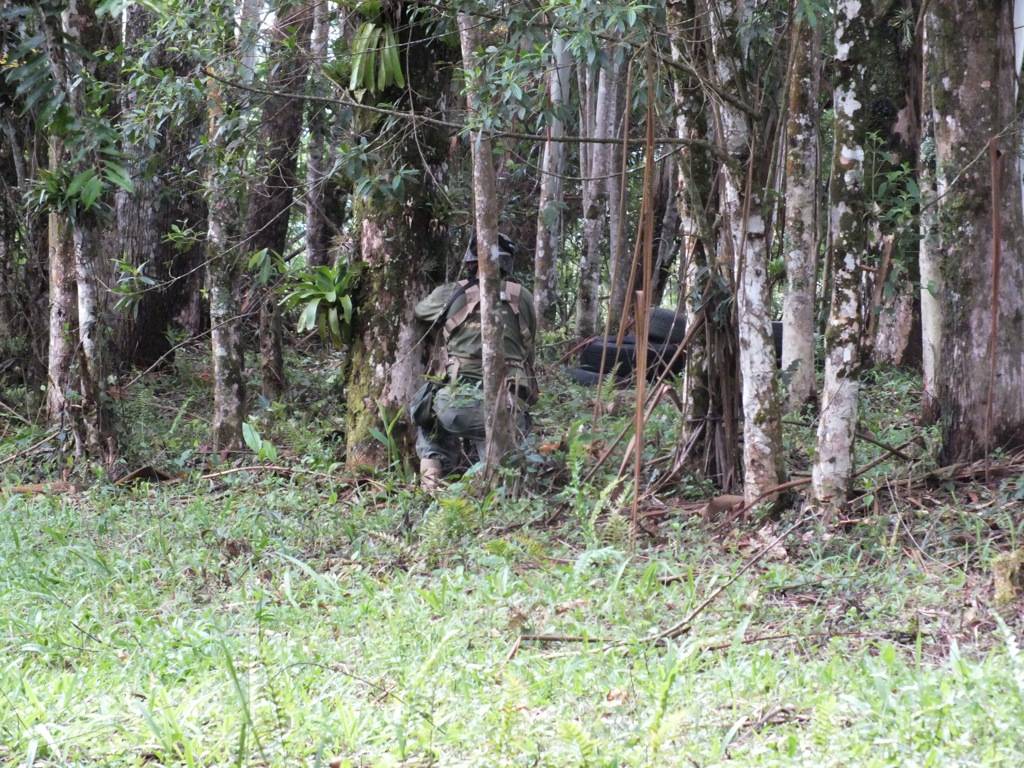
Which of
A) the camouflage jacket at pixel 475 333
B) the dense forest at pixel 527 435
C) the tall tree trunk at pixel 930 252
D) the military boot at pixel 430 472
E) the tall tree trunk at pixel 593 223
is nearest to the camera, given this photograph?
the dense forest at pixel 527 435

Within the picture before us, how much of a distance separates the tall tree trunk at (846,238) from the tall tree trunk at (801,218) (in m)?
2.48

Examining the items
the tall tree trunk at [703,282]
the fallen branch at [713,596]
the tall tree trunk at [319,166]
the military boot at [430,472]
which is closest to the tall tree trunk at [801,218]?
the tall tree trunk at [703,282]

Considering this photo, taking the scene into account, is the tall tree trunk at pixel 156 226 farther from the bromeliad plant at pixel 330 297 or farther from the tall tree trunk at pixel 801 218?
the tall tree trunk at pixel 801 218

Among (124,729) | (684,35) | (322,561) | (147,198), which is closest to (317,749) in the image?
(124,729)

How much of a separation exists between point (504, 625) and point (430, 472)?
10.7 feet

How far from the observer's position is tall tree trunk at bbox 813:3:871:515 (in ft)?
18.2

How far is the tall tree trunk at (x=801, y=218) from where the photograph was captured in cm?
830

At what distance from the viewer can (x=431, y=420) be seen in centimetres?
770

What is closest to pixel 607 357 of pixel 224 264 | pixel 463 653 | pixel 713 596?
pixel 224 264

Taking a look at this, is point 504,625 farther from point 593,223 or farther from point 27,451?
point 593,223

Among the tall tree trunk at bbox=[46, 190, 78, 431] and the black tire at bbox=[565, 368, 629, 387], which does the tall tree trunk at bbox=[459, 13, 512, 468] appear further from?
the black tire at bbox=[565, 368, 629, 387]

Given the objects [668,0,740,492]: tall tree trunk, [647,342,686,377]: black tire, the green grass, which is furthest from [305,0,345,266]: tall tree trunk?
the green grass

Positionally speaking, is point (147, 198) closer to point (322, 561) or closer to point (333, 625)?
point (322, 561)

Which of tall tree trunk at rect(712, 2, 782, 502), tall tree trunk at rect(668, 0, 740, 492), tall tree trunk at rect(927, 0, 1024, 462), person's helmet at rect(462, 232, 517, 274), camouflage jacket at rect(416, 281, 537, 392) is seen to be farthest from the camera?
camouflage jacket at rect(416, 281, 537, 392)
